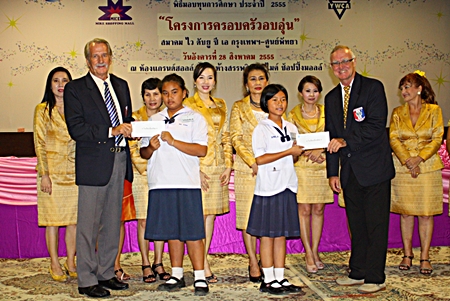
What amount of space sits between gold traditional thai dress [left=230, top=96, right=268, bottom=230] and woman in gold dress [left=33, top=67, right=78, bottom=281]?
1394mm

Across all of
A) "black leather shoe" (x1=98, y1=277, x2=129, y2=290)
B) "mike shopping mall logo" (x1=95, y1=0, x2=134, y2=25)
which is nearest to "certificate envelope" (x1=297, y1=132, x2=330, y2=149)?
"black leather shoe" (x1=98, y1=277, x2=129, y2=290)

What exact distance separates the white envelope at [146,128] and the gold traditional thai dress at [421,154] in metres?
2.22

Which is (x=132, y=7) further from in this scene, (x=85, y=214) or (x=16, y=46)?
(x=85, y=214)

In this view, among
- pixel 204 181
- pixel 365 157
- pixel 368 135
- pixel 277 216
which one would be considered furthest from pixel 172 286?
pixel 368 135

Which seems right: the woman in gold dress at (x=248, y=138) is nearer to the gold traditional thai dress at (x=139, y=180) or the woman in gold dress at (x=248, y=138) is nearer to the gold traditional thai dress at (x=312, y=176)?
the gold traditional thai dress at (x=312, y=176)

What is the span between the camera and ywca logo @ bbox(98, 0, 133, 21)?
831 centimetres

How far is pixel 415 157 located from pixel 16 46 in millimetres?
6155

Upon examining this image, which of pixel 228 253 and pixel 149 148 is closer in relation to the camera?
pixel 149 148

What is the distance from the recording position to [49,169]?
465cm

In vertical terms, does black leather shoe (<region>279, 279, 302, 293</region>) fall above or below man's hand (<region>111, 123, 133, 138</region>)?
below

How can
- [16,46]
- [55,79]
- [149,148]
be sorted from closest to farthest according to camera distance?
1. [149,148]
2. [55,79]
3. [16,46]

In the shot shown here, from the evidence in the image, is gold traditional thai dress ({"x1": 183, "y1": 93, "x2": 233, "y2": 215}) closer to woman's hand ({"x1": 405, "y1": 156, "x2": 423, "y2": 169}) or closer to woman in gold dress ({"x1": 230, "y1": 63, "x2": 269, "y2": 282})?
woman in gold dress ({"x1": 230, "y1": 63, "x2": 269, "y2": 282})

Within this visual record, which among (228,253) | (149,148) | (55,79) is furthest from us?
(228,253)

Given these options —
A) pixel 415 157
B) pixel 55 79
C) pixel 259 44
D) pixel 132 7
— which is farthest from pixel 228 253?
pixel 132 7
